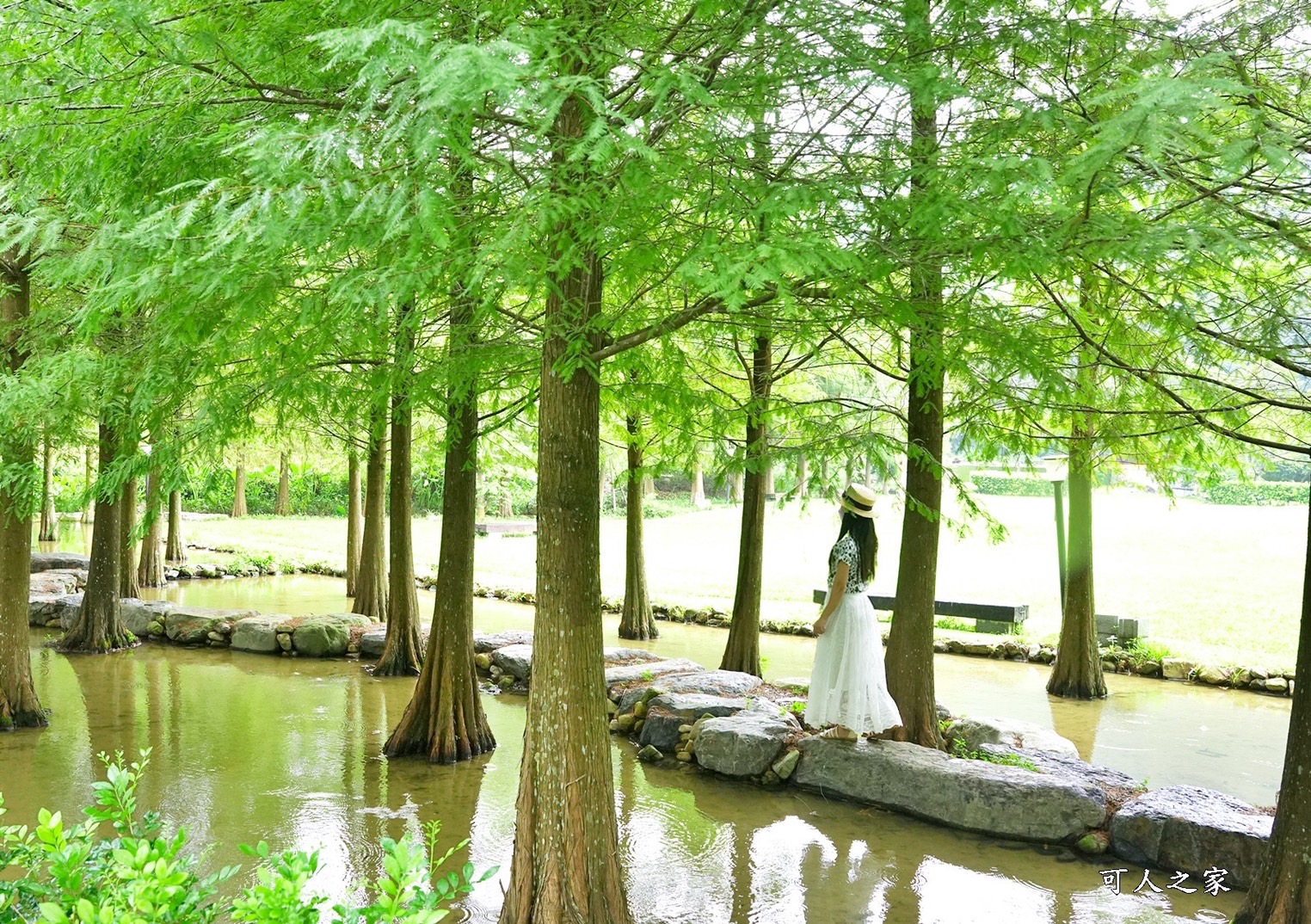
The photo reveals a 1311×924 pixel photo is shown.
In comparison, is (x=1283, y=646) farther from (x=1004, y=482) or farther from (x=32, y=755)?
(x=1004, y=482)

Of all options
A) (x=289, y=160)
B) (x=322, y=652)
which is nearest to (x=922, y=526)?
(x=289, y=160)

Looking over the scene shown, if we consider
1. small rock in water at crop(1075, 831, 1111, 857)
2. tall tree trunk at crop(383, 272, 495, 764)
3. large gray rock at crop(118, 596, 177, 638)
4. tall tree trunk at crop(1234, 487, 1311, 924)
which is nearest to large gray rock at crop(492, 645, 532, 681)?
tall tree trunk at crop(383, 272, 495, 764)

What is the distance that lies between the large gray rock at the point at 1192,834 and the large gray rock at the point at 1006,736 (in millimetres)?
1672

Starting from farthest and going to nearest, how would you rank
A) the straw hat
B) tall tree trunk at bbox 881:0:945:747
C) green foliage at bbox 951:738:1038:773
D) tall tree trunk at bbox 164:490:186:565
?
tall tree trunk at bbox 164:490:186:565 < tall tree trunk at bbox 881:0:945:747 < green foliage at bbox 951:738:1038:773 < the straw hat

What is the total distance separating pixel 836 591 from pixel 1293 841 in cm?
313

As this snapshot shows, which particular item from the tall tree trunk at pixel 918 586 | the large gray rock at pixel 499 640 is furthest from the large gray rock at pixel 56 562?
the tall tree trunk at pixel 918 586

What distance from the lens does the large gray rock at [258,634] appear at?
13.9 metres

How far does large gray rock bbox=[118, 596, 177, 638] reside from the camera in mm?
14727

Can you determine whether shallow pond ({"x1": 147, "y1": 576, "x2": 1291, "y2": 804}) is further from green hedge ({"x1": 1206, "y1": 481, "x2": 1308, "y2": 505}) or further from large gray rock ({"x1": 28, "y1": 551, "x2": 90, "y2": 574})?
green hedge ({"x1": 1206, "y1": 481, "x2": 1308, "y2": 505})

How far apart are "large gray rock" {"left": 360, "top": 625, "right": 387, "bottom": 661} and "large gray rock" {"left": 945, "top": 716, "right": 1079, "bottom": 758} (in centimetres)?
753

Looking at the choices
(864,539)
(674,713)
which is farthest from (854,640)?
(674,713)

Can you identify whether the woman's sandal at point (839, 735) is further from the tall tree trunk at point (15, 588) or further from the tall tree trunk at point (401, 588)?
the tall tree trunk at point (15, 588)

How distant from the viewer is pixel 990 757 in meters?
8.12

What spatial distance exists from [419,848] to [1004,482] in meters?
38.8
